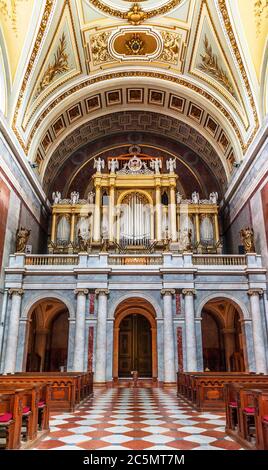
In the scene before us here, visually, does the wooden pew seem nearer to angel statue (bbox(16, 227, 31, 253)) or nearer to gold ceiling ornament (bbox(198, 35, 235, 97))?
angel statue (bbox(16, 227, 31, 253))

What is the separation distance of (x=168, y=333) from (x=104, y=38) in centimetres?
1322

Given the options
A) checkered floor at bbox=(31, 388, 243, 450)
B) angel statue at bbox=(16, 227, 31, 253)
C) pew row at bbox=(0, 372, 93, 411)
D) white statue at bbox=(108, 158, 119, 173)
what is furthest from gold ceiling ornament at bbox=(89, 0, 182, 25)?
checkered floor at bbox=(31, 388, 243, 450)

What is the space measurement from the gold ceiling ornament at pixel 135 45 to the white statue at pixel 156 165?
5.59 m

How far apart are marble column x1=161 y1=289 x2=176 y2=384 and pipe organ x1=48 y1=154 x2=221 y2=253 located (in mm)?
3955

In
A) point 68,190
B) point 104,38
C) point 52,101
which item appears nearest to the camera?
point 104,38

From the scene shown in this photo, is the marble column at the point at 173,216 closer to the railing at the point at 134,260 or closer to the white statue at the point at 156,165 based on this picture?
the white statue at the point at 156,165

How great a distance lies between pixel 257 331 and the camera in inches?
590

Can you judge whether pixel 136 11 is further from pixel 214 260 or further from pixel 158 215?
pixel 214 260

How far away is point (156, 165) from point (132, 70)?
4990 mm

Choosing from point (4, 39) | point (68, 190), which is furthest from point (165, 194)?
point (4, 39)

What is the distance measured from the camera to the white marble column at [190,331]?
48.5ft

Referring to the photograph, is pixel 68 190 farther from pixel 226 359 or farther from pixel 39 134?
pixel 226 359

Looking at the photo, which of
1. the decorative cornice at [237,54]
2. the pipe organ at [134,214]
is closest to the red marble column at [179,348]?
the pipe organ at [134,214]
